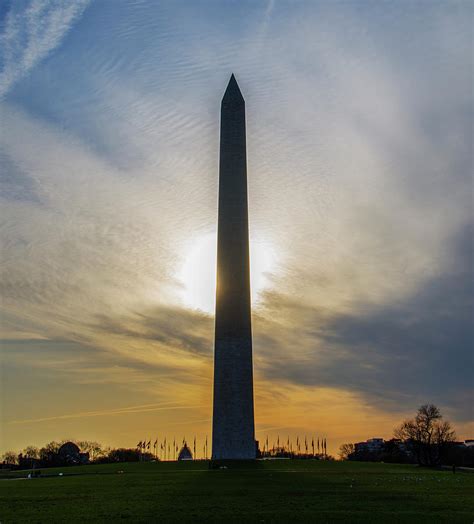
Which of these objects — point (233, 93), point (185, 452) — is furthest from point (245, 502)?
point (185, 452)

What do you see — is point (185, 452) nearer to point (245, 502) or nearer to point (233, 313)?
point (233, 313)

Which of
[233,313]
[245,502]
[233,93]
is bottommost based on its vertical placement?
[245,502]

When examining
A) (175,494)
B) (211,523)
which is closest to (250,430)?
(175,494)

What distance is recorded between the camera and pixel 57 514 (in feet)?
69.4

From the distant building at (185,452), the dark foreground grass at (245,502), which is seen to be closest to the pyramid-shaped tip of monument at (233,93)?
the dark foreground grass at (245,502)

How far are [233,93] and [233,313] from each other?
23422 millimetres

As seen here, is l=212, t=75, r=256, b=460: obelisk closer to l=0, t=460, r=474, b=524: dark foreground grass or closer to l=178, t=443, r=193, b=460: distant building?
l=0, t=460, r=474, b=524: dark foreground grass

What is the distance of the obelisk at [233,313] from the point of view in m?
54.6

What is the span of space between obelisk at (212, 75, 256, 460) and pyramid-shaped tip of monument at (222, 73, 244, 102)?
2.34 metres

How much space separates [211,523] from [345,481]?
17.3 metres

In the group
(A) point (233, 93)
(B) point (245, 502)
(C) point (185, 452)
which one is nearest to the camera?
(B) point (245, 502)

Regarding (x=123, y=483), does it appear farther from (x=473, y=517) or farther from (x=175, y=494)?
(x=473, y=517)

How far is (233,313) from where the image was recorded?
5656cm

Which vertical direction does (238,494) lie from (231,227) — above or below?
below
